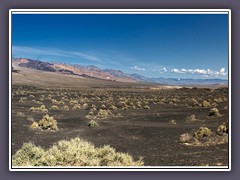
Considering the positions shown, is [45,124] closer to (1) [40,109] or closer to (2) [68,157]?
(1) [40,109]

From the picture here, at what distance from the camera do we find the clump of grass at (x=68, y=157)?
7.86 meters

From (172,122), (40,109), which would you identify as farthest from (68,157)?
(172,122)

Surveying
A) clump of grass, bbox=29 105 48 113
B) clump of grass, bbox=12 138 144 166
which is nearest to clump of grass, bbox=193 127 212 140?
clump of grass, bbox=12 138 144 166

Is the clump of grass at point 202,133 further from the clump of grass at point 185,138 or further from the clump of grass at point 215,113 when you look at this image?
the clump of grass at point 215,113

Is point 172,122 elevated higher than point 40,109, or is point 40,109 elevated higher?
point 40,109

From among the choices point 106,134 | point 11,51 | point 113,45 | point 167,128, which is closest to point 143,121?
point 167,128

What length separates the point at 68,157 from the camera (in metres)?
7.86

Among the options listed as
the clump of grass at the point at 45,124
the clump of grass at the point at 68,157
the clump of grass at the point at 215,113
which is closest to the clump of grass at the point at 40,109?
the clump of grass at the point at 45,124

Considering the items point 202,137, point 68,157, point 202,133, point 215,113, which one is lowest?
point 68,157

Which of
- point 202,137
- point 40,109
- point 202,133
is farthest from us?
point 40,109

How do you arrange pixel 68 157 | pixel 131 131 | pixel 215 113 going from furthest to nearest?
pixel 131 131
pixel 215 113
pixel 68 157
